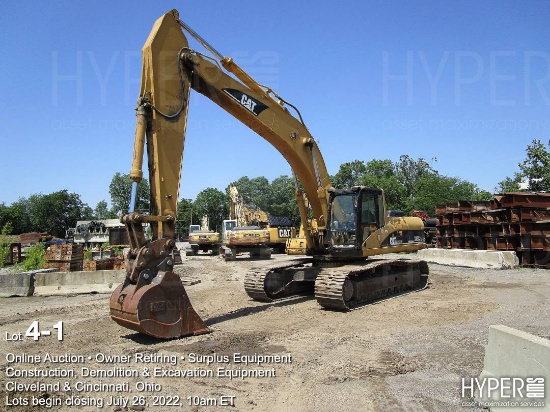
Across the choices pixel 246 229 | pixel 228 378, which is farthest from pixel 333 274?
pixel 246 229

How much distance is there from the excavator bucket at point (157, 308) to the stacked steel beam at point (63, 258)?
8.45 metres

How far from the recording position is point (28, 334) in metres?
7.70

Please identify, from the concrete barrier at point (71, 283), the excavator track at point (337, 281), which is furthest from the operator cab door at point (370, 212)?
the concrete barrier at point (71, 283)

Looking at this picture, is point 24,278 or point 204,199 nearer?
point 24,278

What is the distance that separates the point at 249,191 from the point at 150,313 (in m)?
102

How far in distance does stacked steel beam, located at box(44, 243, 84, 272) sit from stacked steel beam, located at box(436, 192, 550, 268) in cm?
1582

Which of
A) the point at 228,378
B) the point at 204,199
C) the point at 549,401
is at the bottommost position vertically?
the point at 228,378

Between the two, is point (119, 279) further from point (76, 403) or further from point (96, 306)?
point (76, 403)

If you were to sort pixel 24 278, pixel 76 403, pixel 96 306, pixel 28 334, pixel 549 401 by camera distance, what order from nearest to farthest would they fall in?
pixel 549 401, pixel 76 403, pixel 28 334, pixel 96 306, pixel 24 278

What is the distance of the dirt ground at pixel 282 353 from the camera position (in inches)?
183

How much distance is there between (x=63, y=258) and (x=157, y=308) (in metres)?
9.21

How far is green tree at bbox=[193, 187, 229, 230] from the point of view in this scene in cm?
8500

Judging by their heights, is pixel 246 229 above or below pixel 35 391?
above

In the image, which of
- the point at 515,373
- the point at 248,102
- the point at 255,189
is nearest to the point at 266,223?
the point at 248,102
